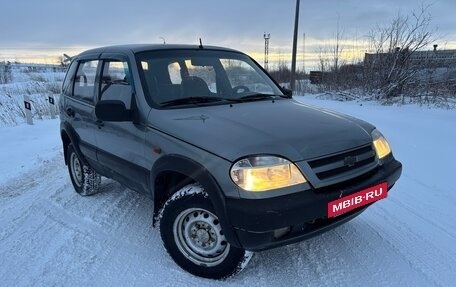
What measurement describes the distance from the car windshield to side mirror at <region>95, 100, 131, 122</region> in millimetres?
278

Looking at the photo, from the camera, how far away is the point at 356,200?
115 inches

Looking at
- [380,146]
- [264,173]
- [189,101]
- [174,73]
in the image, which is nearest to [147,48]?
[174,73]

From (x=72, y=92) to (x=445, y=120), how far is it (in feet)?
26.6

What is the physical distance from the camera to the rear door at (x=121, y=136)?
3.61 m

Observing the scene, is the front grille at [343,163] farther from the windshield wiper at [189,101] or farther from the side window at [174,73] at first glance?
the side window at [174,73]

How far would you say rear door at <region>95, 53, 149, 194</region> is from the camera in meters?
3.61

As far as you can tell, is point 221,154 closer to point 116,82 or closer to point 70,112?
point 116,82

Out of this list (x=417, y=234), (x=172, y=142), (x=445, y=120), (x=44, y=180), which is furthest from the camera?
(x=445, y=120)

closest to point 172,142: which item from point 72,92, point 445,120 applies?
point 72,92

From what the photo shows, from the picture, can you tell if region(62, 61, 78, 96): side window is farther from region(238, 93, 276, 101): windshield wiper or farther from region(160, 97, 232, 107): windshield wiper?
region(238, 93, 276, 101): windshield wiper

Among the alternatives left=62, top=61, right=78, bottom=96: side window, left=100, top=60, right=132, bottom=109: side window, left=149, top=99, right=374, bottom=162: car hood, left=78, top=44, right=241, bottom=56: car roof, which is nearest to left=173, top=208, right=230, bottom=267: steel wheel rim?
left=149, top=99, right=374, bottom=162: car hood

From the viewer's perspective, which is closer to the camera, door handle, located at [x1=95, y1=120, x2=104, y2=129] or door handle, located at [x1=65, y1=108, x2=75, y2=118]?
door handle, located at [x1=95, y1=120, x2=104, y2=129]

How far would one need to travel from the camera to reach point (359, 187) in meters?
2.94

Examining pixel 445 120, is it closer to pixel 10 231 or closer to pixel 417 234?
pixel 417 234
